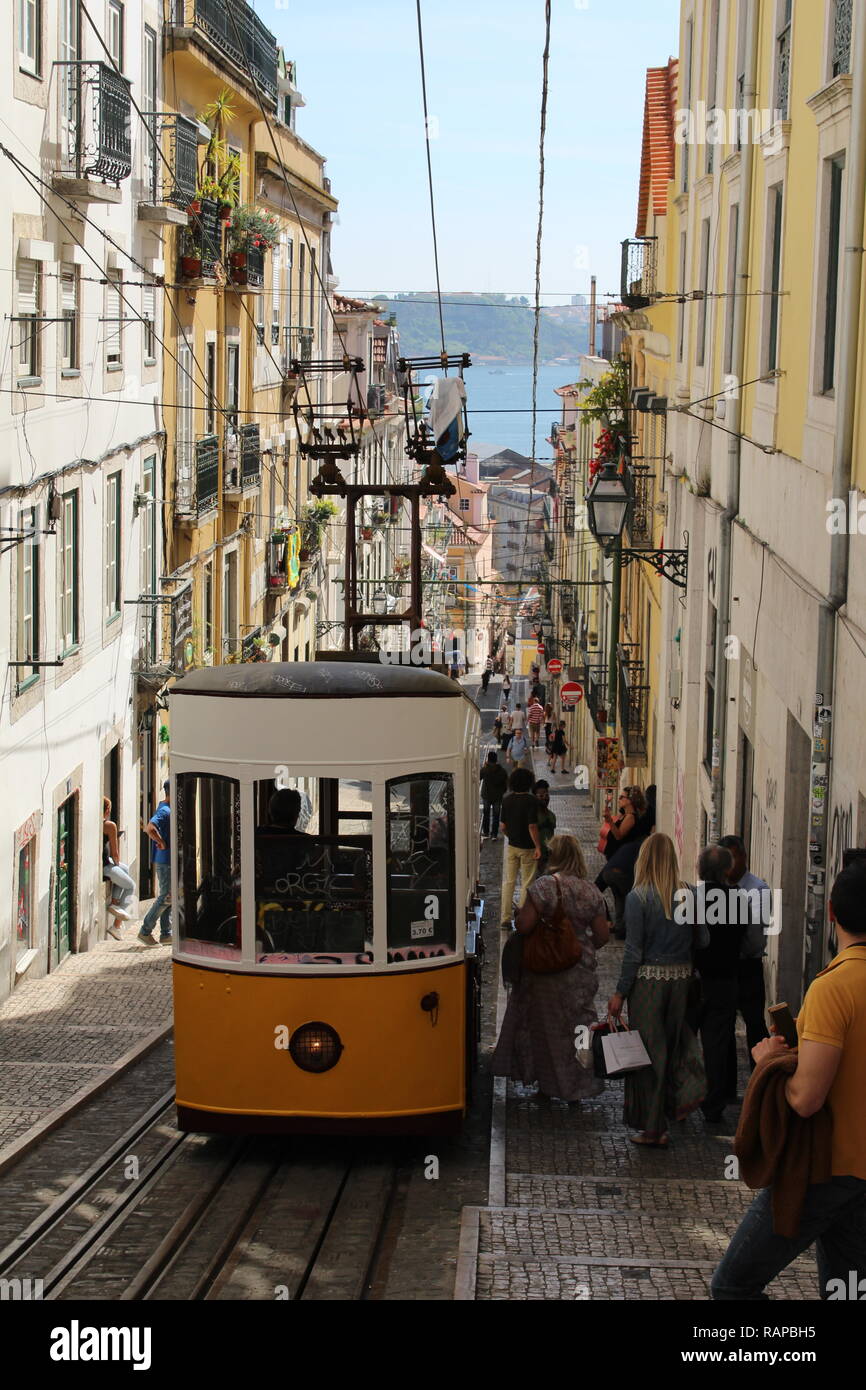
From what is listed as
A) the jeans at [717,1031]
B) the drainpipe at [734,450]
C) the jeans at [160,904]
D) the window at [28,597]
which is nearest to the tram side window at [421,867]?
the jeans at [717,1031]

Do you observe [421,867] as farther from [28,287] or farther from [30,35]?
[30,35]

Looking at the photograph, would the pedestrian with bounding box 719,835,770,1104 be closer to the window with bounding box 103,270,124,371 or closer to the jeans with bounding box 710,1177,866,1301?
the jeans with bounding box 710,1177,866,1301

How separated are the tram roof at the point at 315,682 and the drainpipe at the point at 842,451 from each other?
220 cm

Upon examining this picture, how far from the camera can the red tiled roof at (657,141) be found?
25.9m

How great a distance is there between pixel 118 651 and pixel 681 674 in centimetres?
660

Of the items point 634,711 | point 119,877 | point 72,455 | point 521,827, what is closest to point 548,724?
point 634,711

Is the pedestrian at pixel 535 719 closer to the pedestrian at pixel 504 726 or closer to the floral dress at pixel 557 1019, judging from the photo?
the pedestrian at pixel 504 726

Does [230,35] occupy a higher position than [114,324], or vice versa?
[230,35]

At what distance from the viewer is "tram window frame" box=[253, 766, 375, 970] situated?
8.95 meters

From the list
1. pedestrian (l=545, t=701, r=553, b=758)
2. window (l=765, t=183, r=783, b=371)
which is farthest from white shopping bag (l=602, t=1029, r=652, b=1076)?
pedestrian (l=545, t=701, r=553, b=758)

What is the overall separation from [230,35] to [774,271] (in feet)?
52.1

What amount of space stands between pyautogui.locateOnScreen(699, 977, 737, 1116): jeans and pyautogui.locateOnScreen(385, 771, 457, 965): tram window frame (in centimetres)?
147

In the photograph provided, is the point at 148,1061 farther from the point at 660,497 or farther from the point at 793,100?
the point at 660,497

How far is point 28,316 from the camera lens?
50.8 ft
